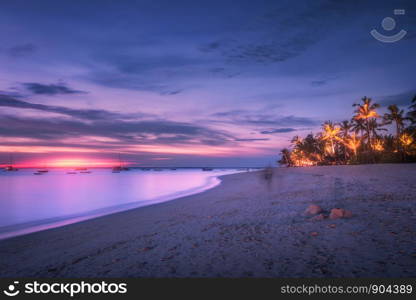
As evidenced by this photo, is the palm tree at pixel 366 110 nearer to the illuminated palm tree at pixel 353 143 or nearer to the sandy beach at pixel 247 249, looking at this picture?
the illuminated palm tree at pixel 353 143

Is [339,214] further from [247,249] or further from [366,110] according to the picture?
[366,110]

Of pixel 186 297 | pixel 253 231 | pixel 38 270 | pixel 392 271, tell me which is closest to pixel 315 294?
pixel 392 271

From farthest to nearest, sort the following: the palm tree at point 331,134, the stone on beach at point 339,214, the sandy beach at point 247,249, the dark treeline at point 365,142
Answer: the palm tree at point 331,134 → the dark treeline at point 365,142 → the stone on beach at point 339,214 → the sandy beach at point 247,249

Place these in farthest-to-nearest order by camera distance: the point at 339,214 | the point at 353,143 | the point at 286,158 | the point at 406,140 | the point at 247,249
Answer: the point at 286,158
the point at 353,143
the point at 406,140
the point at 339,214
the point at 247,249

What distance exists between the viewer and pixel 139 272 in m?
4.47

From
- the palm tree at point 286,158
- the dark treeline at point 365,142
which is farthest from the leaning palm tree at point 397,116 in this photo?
the palm tree at point 286,158

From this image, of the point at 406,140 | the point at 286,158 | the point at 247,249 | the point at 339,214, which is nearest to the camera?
the point at 247,249

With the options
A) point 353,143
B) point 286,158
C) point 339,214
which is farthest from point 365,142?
point 339,214

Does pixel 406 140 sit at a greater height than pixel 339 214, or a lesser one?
greater

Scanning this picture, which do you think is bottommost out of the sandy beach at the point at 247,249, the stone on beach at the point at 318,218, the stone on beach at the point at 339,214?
the sandy beach at the point at 247,249

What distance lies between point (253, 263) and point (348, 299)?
5.25 ft

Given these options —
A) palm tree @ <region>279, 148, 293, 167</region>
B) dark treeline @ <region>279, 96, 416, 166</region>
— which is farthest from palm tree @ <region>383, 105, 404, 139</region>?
palm tree @ <region>279, 148, 293, 167</region>

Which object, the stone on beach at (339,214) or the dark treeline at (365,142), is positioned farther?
the dark treeline at (365,142)

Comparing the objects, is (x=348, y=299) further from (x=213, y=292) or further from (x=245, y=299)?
(x=213, y=292)
